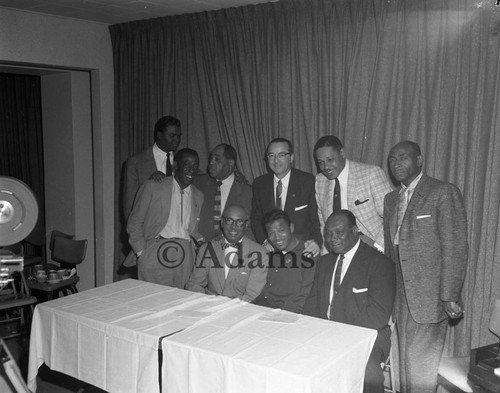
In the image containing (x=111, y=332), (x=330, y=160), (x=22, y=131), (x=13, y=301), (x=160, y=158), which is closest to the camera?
(x=111, y=332)

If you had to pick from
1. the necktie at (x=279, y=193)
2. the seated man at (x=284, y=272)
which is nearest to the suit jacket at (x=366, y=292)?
the seated man at (x=284, y=272)

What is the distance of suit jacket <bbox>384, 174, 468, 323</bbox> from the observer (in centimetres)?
352

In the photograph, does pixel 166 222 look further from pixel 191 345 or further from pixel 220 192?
pixel 191 345

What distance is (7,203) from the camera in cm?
301

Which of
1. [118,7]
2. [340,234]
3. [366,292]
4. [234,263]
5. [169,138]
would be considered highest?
[118,7]

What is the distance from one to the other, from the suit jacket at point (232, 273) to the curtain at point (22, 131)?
3710mm

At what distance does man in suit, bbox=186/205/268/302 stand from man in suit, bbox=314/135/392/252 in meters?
0.69

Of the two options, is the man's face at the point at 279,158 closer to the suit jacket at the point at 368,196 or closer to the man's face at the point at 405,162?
the suit jacket at the point at 368,196

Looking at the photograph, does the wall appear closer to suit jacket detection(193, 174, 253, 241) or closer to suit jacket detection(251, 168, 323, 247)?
suit jacket detection(193, 174, 253, 241)

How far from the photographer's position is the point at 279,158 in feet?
14.2

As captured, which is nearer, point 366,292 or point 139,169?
point 366,292

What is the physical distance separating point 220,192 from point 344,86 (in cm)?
133

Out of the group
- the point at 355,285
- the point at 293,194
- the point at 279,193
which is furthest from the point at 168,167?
the point at 355,285

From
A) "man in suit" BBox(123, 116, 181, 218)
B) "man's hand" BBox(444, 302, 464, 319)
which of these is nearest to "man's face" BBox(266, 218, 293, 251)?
"man's hand" BBox(444, 302, 464, 319)
